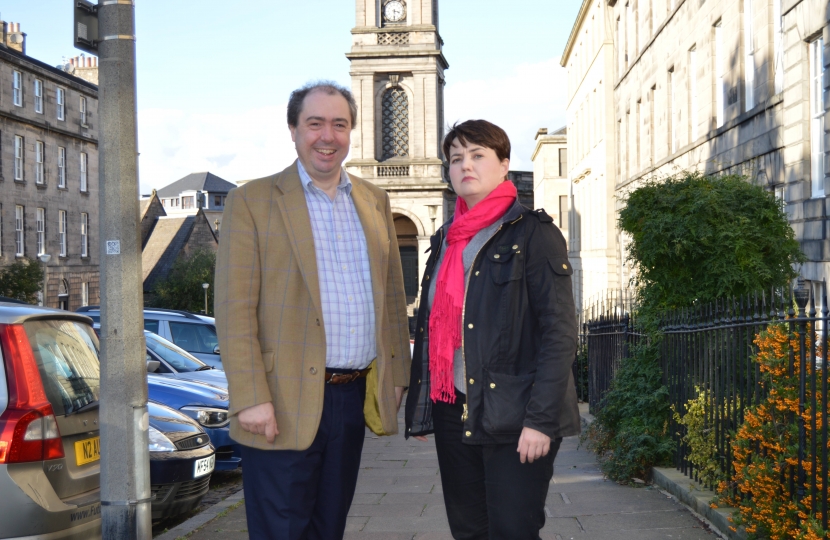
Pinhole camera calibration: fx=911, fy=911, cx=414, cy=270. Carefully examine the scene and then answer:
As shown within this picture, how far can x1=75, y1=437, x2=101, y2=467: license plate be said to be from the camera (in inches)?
191

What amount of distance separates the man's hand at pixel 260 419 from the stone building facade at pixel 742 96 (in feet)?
21.3

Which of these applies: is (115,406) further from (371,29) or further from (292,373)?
(371,29)

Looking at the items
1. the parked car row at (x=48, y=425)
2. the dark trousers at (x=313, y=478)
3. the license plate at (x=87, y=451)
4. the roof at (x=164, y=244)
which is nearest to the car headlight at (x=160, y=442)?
the parked car row at (x=48, y=425)

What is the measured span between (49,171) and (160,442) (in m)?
41.6

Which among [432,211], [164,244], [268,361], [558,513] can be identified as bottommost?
[558,513]

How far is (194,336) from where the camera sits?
13867 mm

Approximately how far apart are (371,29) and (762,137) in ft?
123

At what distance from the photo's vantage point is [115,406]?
183 inches

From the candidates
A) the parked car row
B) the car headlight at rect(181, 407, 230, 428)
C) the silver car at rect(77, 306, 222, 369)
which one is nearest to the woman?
the parked car row

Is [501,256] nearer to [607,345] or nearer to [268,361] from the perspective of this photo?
[268,361]

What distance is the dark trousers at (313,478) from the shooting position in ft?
11.9

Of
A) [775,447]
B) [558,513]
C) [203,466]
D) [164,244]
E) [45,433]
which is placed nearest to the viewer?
[45,433]

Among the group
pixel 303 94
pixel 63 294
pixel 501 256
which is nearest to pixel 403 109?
pixel 63 294

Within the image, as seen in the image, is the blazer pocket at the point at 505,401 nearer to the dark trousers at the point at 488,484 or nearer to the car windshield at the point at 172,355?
the dark trousers at the point at 488,484
